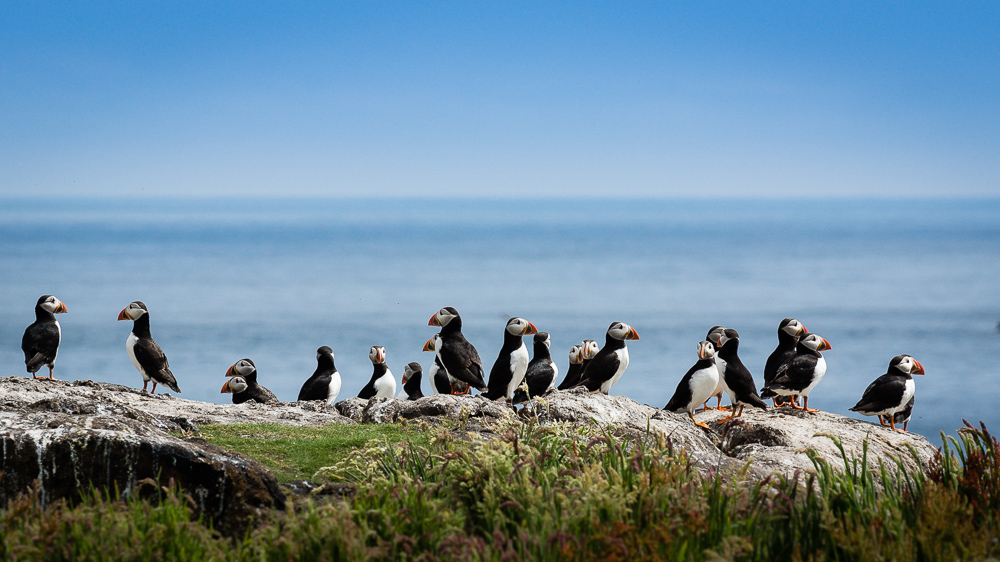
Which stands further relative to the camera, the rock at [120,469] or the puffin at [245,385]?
the puffin at [245,385]

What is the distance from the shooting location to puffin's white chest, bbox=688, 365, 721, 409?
10.2 metres

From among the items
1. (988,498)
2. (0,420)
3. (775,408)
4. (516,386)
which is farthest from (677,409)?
(0,420)

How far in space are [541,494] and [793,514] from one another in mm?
1392

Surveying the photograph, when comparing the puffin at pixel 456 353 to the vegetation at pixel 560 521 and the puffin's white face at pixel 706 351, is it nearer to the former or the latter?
the puffin's white face at pixel 706 351

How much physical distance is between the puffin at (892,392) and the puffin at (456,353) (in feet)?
17.8

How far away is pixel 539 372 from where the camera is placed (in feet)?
41.4

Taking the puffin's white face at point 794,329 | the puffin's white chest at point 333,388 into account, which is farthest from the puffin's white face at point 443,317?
the puffin's white face at point 794,329

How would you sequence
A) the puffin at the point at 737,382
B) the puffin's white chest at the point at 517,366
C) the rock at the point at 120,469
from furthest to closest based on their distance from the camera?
the puffin's white chest at the point at 517,366 → the puffin at the point at 737,382 → the rock at the point at 120,469

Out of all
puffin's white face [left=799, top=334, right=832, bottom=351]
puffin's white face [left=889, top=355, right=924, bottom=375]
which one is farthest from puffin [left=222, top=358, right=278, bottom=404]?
puffin's white face [left=889, top=355, right=924, bottom=375]

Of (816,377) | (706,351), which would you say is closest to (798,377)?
(816,377)

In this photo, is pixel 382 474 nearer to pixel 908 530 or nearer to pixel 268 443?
pixel 268 443

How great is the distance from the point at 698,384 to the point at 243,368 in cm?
738

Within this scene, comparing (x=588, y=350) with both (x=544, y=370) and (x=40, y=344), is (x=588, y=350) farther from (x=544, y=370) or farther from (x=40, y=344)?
(x=40, y=344)

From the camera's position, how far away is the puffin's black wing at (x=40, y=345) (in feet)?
42.7
